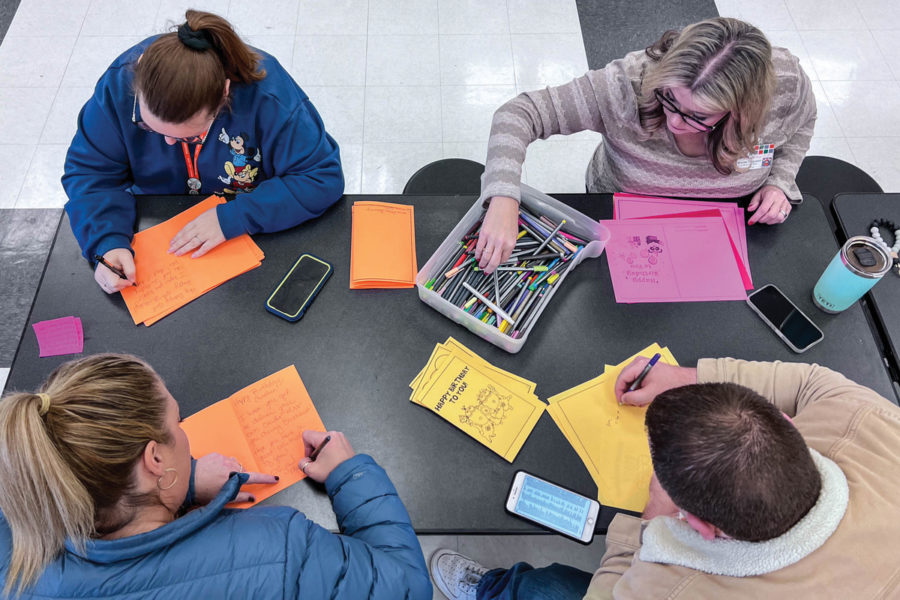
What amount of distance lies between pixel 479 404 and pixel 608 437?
268 mm

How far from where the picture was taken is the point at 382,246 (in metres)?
1.31

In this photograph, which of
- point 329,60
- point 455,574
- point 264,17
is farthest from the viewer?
point 264,17

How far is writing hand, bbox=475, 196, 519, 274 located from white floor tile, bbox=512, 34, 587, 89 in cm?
152

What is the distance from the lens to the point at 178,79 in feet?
3.56

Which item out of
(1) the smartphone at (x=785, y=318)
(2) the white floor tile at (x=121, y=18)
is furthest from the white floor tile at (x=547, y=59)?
(2) the white floor tile at (x=121, y=18)

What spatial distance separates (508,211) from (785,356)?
2.27 feet

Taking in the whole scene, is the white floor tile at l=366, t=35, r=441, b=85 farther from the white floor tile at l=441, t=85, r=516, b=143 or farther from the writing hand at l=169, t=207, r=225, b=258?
the writing hand at l=169, t=207, r=225, b=258

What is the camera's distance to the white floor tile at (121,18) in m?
2.63

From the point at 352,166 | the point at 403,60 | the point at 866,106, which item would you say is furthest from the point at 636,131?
the point at 866,106

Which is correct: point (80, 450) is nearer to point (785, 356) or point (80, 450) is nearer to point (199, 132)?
point (199, 132)

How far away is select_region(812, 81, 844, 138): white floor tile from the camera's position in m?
2.49

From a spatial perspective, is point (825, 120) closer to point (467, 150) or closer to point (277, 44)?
point (467, 150)

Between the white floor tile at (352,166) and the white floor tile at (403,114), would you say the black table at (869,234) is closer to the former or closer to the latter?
the white floor tile at (403,114)

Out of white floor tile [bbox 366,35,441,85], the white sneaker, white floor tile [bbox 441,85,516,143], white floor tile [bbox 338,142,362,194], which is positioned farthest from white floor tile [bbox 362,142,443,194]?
the white sneaker
